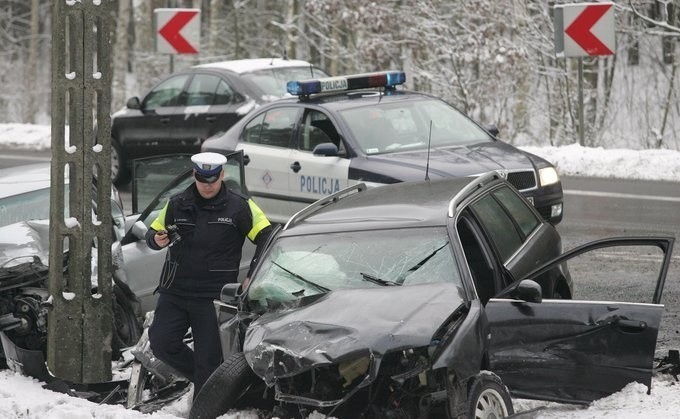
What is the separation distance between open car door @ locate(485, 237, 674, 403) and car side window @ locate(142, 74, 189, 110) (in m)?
10.8

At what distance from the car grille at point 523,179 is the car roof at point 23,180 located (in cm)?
402

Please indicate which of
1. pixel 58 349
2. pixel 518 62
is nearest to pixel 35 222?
pixel 58 349

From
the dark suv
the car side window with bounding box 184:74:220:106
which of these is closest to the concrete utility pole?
the dark suv

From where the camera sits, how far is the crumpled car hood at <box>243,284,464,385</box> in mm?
5699

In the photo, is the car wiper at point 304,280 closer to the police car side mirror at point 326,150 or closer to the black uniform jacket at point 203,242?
the black uniform jacket at point 203,242

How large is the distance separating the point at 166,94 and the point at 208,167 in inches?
397

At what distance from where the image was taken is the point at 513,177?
37.2 feet

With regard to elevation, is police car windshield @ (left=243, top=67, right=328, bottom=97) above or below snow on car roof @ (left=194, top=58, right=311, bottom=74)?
below

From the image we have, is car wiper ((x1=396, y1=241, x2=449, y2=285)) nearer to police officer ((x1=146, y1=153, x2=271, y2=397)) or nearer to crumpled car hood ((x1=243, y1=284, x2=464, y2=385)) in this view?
crumpled car hood ((x1=243, y1=284, x2=464, y2=385))

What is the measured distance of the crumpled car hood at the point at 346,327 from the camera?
5699 millimetres

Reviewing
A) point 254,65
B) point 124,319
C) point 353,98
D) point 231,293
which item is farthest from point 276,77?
point 231,293

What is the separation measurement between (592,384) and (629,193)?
352 inches

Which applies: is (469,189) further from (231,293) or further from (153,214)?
(153,214)

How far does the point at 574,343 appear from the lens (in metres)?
6.54
